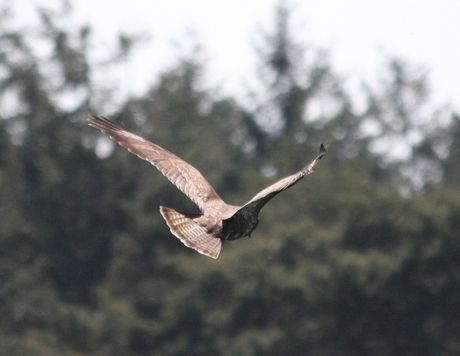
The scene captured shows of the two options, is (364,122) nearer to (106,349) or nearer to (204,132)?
(204,132)

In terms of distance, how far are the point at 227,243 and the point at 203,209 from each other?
1671 inches

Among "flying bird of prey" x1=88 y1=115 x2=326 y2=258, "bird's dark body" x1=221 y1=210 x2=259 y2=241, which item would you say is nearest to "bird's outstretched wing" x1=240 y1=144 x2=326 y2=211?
"flying bird of prey" x1=88 y1=115 x2=326 y2=258

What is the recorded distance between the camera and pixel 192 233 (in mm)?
10180

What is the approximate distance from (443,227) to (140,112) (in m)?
24.8

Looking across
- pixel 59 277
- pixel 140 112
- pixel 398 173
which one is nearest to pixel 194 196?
pixel 59 277

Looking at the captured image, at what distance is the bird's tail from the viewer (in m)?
9.83

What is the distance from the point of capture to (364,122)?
72625mm

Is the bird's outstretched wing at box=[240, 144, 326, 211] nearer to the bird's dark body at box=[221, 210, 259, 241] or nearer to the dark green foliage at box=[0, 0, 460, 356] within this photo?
the bird's dark body at box=[221, 210, 259, 241]

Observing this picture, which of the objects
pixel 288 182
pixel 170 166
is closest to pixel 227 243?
pixel 170 166

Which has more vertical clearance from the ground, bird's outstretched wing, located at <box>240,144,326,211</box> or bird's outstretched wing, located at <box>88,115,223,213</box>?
bird's outstretched wing, located at <box>88,115,223,213</box>

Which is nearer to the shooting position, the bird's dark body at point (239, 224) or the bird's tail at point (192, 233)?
the bird's tail at point (192, 233)

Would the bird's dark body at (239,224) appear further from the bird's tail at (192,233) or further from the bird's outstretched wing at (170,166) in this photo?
the bird's outstretched wing at (170,166)

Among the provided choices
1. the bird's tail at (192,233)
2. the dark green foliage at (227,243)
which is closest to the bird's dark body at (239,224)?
the bird's tail at (192,233)

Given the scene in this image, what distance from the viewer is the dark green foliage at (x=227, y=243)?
47.2 m
